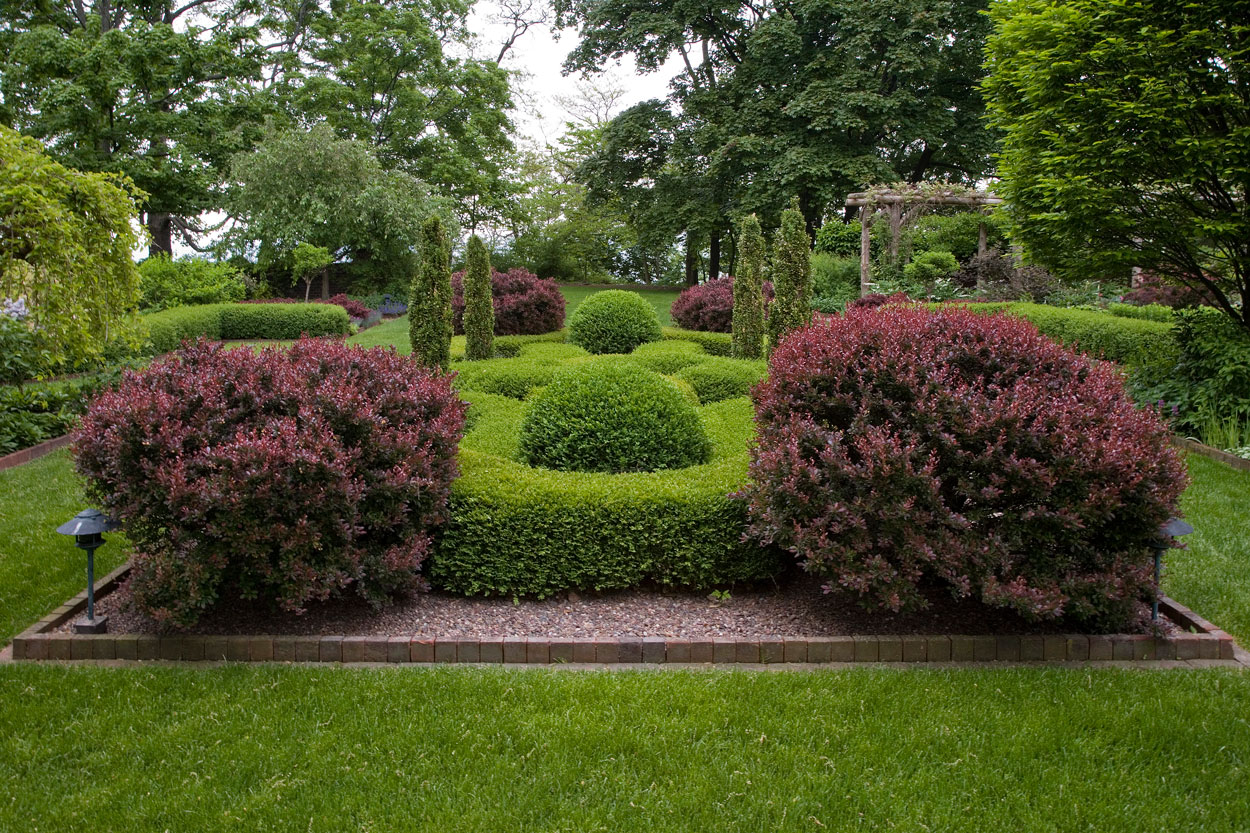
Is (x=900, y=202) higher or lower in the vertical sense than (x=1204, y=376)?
higher

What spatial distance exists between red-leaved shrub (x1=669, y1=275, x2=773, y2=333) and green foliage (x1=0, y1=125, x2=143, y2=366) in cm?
947

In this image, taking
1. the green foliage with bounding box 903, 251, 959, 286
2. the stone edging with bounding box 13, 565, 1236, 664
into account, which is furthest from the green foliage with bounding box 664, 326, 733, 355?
the stone edging with bounding box 13, 565, 1236, 664

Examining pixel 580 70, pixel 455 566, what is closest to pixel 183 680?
pixel 455 566

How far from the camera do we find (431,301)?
9477 mm

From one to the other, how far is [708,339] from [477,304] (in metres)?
3.95

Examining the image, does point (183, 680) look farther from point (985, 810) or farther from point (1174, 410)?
point (1174, 410)

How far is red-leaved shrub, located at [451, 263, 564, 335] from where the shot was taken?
15469mm

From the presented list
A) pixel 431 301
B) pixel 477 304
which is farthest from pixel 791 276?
pixel 431 301

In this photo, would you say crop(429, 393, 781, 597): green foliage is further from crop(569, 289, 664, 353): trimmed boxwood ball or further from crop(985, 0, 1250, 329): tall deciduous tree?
crop(569, 289, 664, 353): trimmed boxwood ball

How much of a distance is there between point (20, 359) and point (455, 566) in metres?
7.01

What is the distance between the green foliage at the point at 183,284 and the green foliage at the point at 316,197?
10.0 feet

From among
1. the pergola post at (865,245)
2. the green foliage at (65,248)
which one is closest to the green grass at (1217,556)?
the green foliage at (65,248)

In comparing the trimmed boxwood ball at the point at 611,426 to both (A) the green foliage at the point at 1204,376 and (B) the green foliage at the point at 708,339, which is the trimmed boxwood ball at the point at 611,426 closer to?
(A) the green foliage at the point at 1204,376

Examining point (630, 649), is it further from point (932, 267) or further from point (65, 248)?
point (932, 267)
